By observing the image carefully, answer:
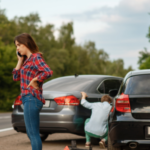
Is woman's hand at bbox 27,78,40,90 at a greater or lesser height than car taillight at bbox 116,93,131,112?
greater

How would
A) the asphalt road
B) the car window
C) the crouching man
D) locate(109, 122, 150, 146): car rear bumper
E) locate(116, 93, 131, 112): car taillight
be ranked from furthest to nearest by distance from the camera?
1. the asphalt road
2. the car window
3. the crouching man
4. locate(116, 93, 131, 112): car taillight
5. locate(109, 122, 150, 146): car rear bumper

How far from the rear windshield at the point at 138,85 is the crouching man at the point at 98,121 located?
1.82m

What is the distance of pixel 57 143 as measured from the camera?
8.57 meters

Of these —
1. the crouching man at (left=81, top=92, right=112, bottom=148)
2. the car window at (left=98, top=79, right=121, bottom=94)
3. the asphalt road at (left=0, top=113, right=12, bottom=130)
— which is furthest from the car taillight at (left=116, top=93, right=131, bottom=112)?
the asphalt road at (left=0, top=113, right=12, bottom=130)

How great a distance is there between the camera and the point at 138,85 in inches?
218

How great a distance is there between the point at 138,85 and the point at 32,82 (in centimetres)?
169

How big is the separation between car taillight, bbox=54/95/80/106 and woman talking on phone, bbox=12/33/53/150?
2875 mm

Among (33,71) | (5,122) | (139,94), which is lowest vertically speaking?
(5,122)

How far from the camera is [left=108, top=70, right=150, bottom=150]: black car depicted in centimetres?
525

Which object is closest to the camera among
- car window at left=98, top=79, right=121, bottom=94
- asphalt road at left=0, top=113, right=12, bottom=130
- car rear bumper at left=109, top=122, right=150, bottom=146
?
car rear bumper at left=109, top=122, right=150, bottom=146

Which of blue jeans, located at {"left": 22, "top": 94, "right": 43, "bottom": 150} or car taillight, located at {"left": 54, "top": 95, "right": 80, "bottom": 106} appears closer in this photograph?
blue jeans, located at {"left": 22, "top": 94, "right": 43, "bottom": 150}

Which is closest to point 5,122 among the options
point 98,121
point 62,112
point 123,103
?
point 62,112

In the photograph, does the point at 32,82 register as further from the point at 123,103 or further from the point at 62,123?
the point at 62,123

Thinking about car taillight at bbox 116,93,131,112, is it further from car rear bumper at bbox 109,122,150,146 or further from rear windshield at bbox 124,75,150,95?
car rear bumper at bbox 109,122,150,146
